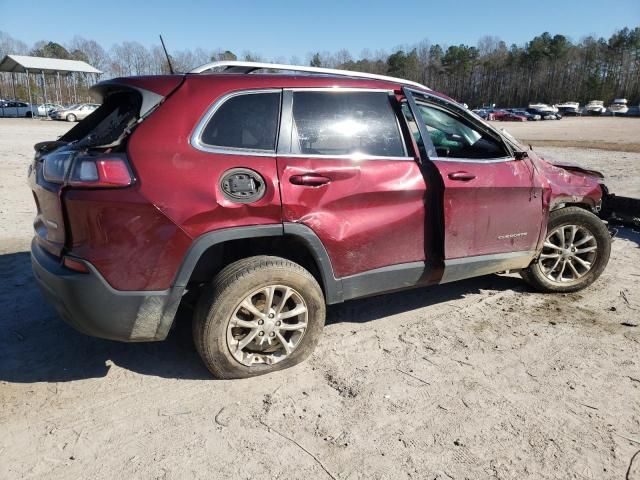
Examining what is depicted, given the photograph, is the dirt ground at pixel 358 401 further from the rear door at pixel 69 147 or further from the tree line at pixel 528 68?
the tree line at pixel 528 68

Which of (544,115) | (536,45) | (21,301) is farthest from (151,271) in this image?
(536,45)

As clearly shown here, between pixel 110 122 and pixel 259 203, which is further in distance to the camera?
pixel 110 122

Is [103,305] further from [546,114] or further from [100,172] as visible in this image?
[546,114]

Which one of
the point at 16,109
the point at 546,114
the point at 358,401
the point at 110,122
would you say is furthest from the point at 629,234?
the point at 546,114

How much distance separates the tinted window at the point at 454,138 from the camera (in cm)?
374

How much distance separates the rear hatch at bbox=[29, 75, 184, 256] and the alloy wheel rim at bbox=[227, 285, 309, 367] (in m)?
1.01

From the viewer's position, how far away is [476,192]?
361 cm

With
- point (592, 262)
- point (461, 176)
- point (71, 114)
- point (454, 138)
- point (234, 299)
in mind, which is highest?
point (454, 138)

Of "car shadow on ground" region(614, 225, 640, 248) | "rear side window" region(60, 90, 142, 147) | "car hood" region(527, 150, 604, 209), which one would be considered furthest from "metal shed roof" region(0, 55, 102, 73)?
"car hood" region(527, 150, 604, 209)

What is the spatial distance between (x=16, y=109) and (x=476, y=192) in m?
48.2

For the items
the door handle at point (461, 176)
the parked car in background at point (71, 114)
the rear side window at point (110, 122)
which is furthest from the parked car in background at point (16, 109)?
the door handle at point (461, 176)

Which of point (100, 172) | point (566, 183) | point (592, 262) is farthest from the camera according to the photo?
point (592, 262)

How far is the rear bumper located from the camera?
8.50 feet

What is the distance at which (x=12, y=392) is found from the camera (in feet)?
9.39
